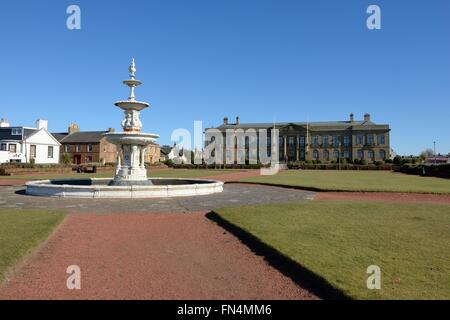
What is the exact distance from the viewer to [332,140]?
94.6m

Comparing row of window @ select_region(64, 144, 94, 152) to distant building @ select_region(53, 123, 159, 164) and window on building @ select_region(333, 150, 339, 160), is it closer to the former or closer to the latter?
distant building @ select_region(53, 123, 159, 164)

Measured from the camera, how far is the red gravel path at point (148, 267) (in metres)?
5.39

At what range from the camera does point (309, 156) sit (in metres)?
94.2

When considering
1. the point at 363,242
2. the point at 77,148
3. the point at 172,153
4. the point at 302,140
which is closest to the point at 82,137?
the point at 77,148

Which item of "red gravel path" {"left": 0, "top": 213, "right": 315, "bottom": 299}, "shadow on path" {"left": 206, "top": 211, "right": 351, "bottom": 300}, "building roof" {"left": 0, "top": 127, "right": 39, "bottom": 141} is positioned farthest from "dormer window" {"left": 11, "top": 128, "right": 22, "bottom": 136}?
"shadow on path" {"left": 206, "top": 211, "right": 351, "bottom": 300}

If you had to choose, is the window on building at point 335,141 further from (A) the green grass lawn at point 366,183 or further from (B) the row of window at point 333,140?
(A) the green grass lawn at point 366,183

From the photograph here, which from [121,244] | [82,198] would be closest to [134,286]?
[121,244]

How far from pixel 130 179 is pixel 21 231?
1203cm

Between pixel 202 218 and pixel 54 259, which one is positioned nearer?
pixel 54 259

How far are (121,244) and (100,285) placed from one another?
2.70 metres

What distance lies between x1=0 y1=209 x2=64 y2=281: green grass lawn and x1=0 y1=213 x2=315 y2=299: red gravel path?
0.74 feet

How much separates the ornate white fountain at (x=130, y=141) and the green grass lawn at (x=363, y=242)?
9.86 m

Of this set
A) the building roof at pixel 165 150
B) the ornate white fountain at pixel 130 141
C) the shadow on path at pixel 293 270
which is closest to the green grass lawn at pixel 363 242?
the shadow on path at pixel 293 270
